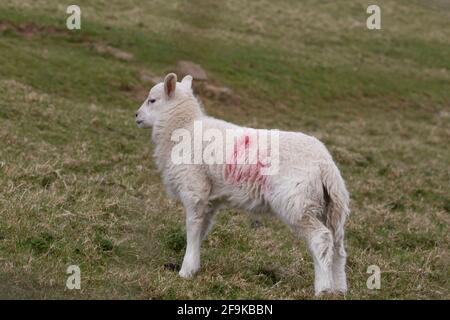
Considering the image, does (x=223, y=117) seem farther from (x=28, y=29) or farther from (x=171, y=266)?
(x=171, y=266)

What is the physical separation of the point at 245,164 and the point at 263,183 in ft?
1.13

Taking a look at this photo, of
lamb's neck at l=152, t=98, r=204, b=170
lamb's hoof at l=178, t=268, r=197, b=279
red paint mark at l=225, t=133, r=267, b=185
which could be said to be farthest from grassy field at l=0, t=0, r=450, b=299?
lamb's neck at l=152, t=98, r=204, b=170

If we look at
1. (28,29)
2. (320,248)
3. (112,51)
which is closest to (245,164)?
(320,248)

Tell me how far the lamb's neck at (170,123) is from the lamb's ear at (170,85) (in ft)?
0.63

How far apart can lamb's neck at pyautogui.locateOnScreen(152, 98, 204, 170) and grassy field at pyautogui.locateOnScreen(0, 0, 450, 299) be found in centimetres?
130

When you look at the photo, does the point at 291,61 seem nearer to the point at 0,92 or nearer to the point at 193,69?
the point at 193,69

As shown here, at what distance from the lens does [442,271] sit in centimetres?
1084

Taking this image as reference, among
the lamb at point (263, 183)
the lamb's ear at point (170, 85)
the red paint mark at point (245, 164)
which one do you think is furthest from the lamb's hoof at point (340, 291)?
the lamb's ear at point (170, 85)

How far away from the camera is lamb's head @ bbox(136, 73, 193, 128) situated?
9.94 metres

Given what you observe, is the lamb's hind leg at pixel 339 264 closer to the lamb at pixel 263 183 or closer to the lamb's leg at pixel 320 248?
the lamb at pixel 263 183

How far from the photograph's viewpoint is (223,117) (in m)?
26.1

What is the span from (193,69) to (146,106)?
19.9 metres

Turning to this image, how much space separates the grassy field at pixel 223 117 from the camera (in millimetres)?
9023

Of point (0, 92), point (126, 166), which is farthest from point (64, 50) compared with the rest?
point (126, 166)
